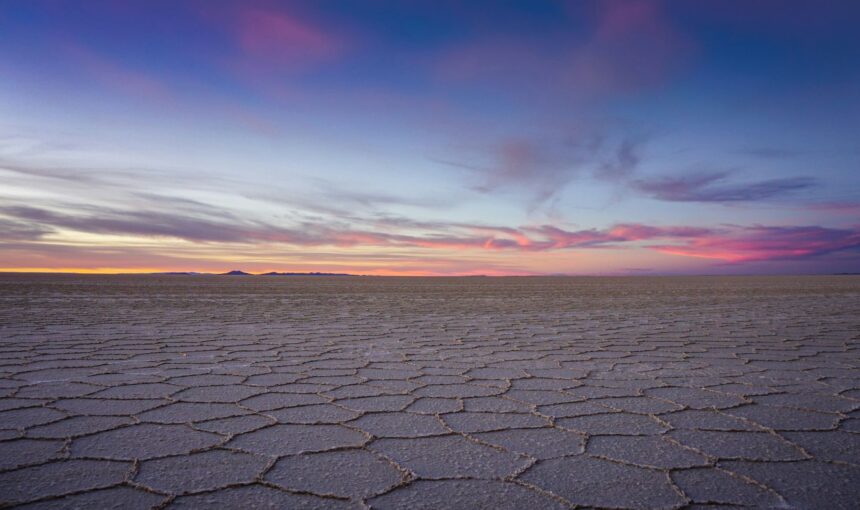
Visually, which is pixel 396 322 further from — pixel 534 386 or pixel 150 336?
pixel 534 386

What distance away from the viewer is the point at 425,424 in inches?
75.8

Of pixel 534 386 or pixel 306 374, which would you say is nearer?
pixel 534 386

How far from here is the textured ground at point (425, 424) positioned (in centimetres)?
135

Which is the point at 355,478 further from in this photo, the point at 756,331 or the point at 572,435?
the point at 756,331

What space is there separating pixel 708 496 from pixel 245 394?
1.78 m

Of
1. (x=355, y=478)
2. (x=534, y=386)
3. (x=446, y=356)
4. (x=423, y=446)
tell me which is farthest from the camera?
(x=446, y=356)

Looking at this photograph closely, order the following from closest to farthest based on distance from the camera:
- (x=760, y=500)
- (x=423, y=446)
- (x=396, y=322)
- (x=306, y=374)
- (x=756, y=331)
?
(x=760, y=500) → (x=423, y=446) → (x=306, y=374) → (x=756, y=331) → (x=396, y=322)

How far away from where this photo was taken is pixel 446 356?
3436 millimetres

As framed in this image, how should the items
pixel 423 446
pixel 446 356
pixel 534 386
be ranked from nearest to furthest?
1. pixel 423 446
2. pixel 534 386
3. pixel 446 356

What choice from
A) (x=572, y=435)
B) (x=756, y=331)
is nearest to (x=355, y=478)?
(x=572, y=435)

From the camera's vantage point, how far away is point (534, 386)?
2.55 metres

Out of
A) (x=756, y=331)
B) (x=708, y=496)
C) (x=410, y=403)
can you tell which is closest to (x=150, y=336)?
(x=410, y=403)

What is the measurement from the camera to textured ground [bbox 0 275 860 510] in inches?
53.2

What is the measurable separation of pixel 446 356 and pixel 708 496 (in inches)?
86.4
